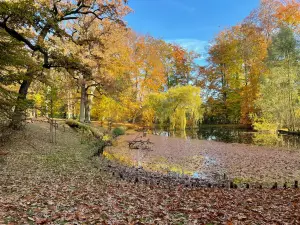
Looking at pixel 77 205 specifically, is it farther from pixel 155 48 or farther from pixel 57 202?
pixel 155 48

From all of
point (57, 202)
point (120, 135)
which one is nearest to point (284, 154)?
point (57, 202)

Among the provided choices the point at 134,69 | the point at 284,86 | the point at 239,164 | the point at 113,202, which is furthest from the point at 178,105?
the point at 113,202

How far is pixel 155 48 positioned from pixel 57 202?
3777 centimetres

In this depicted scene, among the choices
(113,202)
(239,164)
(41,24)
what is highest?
(41,24)

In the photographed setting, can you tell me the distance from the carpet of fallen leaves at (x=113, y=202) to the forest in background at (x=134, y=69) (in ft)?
13.5

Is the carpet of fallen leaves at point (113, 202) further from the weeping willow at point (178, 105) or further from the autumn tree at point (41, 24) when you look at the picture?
the weeping willow at point (178, 105)

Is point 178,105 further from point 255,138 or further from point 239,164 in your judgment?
point 239,164

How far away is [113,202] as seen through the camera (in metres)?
4.86

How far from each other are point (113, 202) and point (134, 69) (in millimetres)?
31404

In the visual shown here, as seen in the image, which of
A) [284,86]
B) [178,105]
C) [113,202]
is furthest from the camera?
[178,105]

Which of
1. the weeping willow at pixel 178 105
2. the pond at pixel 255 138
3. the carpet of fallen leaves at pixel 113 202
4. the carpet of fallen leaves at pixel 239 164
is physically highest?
the weeping willow at pixel 178 105

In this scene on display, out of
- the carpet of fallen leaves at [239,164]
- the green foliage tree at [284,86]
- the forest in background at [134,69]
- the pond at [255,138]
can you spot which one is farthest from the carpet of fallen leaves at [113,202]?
the green foliage tree at [284,86]

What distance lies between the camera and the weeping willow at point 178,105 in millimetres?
31000

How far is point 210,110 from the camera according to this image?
41250 millimetres
